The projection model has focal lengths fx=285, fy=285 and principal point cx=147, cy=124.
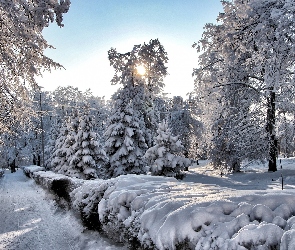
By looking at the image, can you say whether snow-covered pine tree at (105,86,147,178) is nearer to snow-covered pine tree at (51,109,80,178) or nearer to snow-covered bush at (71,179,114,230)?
snow-covered pine tree at (51,109,80,178)

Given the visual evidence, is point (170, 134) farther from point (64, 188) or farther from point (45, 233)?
point (45, 233)

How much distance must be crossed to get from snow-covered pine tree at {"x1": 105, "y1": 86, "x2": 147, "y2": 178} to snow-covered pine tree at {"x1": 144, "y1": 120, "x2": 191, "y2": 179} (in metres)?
3.58

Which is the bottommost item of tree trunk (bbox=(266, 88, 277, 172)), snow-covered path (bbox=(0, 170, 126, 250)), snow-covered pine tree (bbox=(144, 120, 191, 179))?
snow-covered path (bbox=(0, 170, 126, 250))

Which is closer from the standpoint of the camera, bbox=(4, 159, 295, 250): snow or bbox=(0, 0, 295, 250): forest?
bbox=(4, 159, 295, 250): snow

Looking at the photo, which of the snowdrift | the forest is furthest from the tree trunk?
the snowdrift

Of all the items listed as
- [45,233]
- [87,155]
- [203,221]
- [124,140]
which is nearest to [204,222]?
[203,221]

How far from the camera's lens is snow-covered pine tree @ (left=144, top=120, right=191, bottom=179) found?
1495 centimetres

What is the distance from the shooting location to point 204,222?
12.2 ft

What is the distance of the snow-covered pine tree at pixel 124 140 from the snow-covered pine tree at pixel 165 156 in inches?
141

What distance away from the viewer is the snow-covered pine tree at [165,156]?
14.9 meters

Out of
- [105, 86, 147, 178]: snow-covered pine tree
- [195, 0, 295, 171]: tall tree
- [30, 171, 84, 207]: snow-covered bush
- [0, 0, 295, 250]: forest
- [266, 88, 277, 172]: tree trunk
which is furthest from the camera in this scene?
[105, 86, 147, 178]: snow-covered pine tree

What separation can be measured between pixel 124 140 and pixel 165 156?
4.62 m

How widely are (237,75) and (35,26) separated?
14698 millimetres

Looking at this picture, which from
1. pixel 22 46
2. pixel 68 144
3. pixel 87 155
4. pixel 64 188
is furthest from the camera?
pixel 68 144
